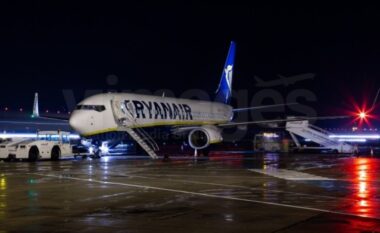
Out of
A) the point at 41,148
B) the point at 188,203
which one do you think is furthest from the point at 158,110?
the point at 188,203

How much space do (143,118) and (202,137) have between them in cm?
474

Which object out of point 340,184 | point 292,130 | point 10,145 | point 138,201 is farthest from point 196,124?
point 138,201

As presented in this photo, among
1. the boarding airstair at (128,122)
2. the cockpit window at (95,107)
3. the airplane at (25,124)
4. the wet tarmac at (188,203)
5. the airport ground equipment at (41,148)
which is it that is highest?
the airplane at (25,124)

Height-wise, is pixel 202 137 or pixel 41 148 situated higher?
pixel 202 137

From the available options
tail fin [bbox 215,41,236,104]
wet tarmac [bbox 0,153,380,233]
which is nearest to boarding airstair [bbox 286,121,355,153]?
tail fin [bbox 215,41,236,104]

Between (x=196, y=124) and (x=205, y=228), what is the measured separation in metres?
34.5

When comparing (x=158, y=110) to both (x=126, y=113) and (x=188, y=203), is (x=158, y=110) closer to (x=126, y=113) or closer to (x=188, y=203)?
(x=126, y=113)

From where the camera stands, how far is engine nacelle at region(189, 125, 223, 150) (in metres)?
38.7

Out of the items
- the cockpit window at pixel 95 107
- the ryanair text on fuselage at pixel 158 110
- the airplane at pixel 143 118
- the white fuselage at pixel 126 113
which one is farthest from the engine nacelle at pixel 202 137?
the cockpit window at pixel 95 107

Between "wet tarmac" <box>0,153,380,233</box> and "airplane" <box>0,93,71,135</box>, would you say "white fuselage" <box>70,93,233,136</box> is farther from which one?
"airplane" <box>0,93,71,135</box>

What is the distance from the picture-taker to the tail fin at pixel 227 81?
52031 mm

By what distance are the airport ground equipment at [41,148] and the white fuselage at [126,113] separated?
1.53 m

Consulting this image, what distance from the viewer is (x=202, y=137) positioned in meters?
38.9

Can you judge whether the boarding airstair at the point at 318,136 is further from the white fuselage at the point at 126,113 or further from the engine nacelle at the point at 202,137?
the engine nacelle at the point at 202,137
